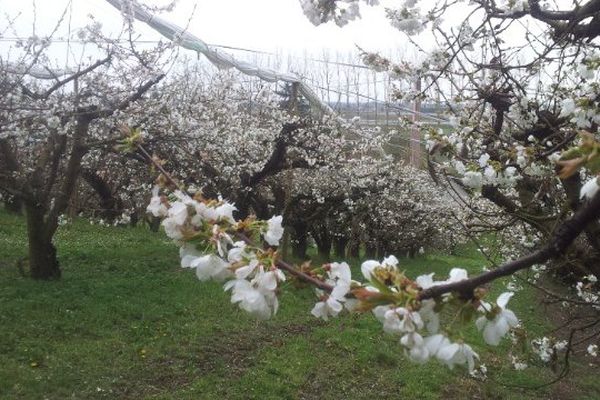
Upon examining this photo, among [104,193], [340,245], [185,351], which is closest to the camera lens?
[185,351]

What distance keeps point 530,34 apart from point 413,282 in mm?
4042

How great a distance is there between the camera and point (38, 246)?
788 centimetres

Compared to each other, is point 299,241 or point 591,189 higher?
point 591,189

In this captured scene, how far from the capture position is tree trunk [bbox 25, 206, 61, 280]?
25.6ft

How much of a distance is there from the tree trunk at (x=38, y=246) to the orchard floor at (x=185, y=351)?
220 mm

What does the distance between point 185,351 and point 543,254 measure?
5.98m

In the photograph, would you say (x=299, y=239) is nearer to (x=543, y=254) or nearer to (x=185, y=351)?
(x=185, y=351)

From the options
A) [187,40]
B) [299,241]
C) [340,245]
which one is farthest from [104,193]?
[187,40]

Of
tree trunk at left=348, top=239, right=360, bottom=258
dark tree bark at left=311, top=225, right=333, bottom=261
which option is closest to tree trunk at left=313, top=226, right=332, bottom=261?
dark tree bark at left=311, top=225, right=333, bottom=261

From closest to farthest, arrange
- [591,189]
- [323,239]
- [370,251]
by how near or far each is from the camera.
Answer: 1. [591,189]
2. [323,239]
3. [370,251]

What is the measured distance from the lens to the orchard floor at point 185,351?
563 centimetres

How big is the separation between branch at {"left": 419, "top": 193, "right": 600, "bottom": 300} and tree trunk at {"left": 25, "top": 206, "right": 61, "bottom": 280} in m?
7.57

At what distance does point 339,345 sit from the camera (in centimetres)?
784

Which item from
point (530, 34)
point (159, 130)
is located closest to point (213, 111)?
point (159, 130)
